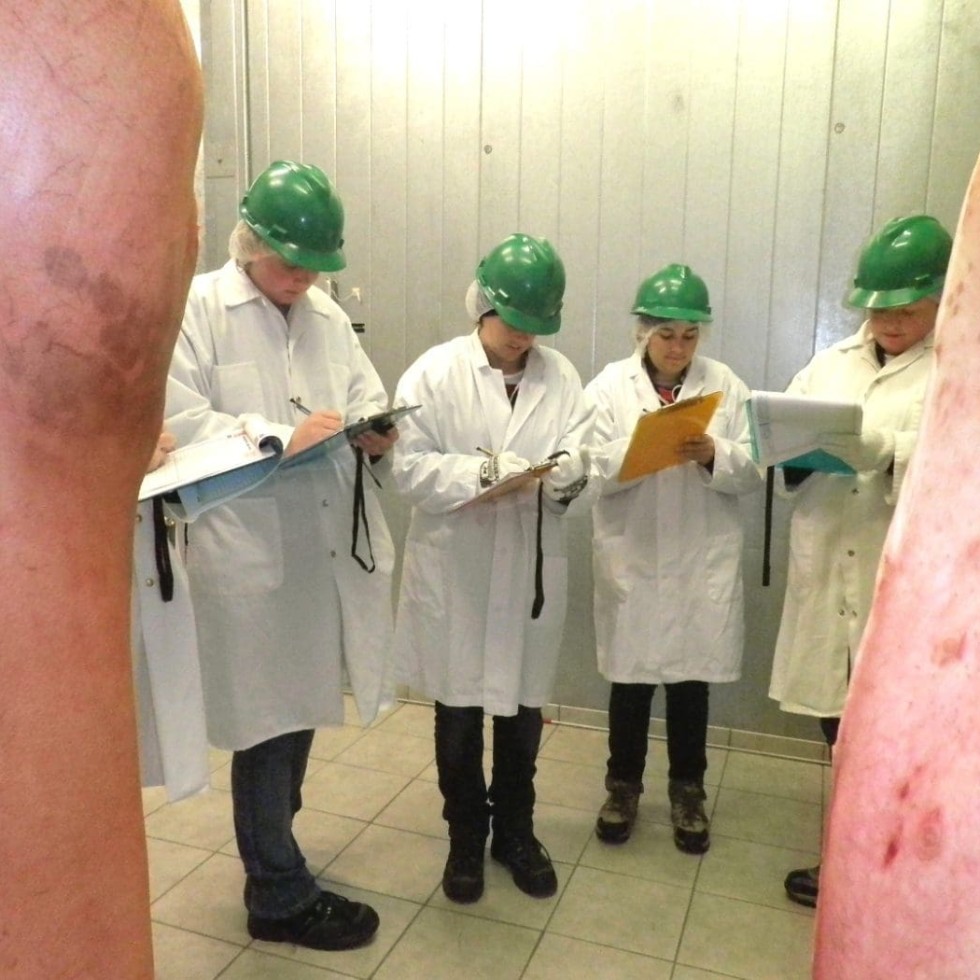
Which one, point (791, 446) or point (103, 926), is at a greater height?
point (103, 926)

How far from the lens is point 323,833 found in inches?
98.6

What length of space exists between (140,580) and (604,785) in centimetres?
183

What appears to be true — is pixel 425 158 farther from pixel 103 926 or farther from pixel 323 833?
pixel 103 926

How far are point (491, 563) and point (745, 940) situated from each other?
1095 mm

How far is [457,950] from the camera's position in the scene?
6.48 feet

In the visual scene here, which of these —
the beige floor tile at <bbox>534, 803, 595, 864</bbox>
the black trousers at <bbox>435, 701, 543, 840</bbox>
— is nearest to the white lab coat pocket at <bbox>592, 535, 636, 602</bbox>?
the black trousers at <bbox>435, 701, 543, 840</bbox>

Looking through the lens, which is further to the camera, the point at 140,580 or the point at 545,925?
the point at 545,925

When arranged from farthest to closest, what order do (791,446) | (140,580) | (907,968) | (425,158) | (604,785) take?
(425,158), (604,785), (791,446), (140,580), (907,968)

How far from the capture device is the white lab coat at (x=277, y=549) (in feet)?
5.91

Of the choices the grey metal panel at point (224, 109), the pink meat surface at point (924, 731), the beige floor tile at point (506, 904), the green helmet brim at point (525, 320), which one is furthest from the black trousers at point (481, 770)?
the grey metal panel at point (224, 109)

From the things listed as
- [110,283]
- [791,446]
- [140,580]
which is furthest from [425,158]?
[110,283]

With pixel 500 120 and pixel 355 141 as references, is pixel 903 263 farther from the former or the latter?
pixel 355 141

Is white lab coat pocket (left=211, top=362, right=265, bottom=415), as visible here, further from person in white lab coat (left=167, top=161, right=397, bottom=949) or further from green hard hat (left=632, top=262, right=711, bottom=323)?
green hard hat (left=632, top=262, right=711, bottom=323)

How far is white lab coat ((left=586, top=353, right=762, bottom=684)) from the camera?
243 centimetres
